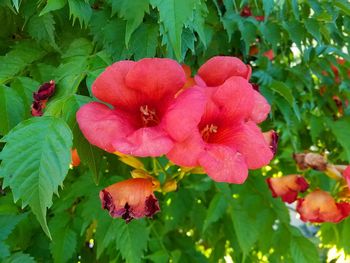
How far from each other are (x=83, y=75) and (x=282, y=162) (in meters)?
1.13

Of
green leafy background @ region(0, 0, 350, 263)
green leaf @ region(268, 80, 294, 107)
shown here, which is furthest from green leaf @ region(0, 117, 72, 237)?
green leaf @ region(268, 80, 294, 107)

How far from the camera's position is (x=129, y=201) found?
37.8 inches

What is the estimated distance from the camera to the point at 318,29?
4.57 ft

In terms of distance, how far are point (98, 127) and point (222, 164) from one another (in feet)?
0.70

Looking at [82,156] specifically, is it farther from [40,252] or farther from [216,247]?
[216,247]

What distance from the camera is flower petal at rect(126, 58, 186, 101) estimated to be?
876 millimetres

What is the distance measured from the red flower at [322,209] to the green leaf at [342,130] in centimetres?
19

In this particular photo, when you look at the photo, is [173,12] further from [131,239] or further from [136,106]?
[131,239]

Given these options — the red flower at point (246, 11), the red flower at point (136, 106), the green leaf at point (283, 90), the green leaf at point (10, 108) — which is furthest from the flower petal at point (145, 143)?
the red flower at point (246, 11)

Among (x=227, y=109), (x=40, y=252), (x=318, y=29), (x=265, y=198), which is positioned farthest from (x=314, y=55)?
(x=40, y=252)

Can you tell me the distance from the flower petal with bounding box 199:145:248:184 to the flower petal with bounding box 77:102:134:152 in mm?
142

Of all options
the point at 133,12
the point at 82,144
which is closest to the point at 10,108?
the point at 82,144

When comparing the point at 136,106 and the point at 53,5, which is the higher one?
the point at 53,5

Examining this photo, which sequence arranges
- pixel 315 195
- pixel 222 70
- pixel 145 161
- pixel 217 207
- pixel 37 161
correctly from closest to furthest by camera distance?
pixel 37 161
pixel 222 70
pixel 145 161
pixel 315 195
pixel 217 207
